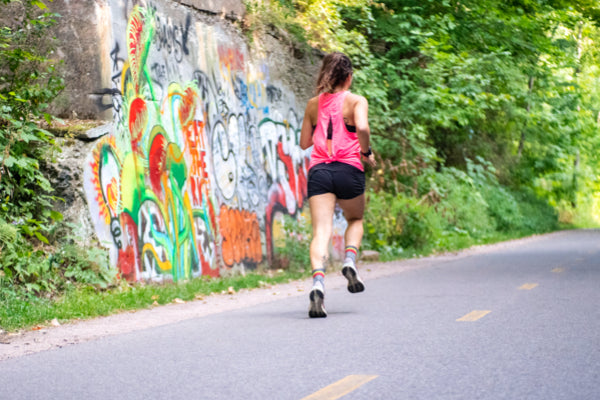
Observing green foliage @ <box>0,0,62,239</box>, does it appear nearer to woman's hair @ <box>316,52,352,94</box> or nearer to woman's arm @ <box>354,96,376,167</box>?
woman's hair @ <box>316,52,352,94</box>

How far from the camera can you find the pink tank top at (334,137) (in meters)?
7.57

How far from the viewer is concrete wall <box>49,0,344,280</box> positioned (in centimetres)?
984

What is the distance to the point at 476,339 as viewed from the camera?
602cm

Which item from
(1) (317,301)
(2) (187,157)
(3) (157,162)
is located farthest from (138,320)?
(2) (187,157)

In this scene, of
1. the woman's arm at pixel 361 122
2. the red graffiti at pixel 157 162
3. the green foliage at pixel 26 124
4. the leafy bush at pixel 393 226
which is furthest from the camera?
the leafy bush at pixel 393 226

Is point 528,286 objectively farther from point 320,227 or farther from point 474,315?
point 320,227

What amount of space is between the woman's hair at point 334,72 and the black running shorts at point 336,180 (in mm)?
690

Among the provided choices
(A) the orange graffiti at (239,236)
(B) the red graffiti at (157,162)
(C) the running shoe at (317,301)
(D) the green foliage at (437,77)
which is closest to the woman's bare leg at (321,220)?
(C) the running shoe at (317,301)

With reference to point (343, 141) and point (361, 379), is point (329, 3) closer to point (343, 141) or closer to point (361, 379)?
point (343, 141)

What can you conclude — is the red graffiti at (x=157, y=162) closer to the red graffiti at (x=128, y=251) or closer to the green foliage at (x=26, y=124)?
the red graffiti at (x=128, y=251)

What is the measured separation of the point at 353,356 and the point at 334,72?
3.02 meters

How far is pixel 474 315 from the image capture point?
7.36m

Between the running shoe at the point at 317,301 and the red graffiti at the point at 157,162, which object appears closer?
the running shoe at the point at 317,301

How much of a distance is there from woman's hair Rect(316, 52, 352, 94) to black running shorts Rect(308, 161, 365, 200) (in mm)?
690
